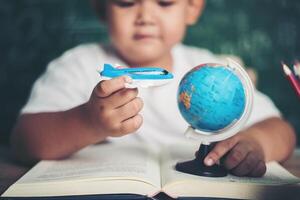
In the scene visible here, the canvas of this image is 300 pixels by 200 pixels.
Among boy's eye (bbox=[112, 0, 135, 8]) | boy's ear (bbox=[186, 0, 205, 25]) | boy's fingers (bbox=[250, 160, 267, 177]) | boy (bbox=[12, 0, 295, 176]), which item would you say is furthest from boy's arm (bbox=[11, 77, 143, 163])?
boy's ear (bbox=[186, 0, 205, 25])

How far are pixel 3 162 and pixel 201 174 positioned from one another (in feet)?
1.72

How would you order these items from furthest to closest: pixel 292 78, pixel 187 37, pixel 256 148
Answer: pixel 187 37
pixel 256 148
pixel 292 78

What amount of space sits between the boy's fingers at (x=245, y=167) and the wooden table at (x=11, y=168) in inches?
6.8

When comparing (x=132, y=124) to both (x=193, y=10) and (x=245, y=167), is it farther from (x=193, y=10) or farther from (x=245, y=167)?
(x=193, y=10)

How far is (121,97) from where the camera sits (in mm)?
862

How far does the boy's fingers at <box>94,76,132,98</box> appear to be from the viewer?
2.70ft

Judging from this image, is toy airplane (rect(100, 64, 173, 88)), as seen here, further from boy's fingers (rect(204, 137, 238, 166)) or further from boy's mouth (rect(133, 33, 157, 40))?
boy's mouth (rect(133, 33, 157, 40))

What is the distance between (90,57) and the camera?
1418 millimetres

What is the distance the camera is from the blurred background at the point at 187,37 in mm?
1559

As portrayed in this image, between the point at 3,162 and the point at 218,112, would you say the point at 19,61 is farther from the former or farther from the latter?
the point at 218,112

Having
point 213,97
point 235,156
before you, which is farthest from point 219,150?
point 213,97

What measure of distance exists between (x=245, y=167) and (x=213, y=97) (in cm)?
16

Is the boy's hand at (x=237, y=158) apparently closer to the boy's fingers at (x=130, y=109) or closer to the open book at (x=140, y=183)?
the open book at (x=140, y=183)

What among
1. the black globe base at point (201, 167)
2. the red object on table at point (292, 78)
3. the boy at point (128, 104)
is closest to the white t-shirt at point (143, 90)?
the boy at point (128, 104)
